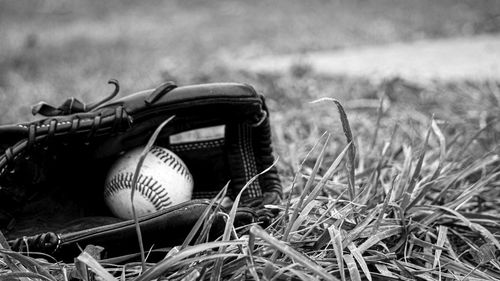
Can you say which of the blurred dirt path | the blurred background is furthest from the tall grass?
the blurred dirt path

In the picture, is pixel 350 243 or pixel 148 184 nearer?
pixel 350 243

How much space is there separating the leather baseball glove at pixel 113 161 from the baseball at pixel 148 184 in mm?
59

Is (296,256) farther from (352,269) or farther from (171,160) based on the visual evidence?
(171,160)

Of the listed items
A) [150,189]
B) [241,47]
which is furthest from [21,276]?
[241,47]

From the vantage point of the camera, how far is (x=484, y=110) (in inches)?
118

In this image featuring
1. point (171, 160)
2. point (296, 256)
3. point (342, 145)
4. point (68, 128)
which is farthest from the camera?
point (342, 145)

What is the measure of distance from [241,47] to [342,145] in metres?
6.17

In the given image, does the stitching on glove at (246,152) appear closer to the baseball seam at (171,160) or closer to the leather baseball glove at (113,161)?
the leather baseball glove at (113,161)

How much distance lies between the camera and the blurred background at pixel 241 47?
3400 millimetres

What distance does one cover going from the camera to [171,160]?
71.2 inches

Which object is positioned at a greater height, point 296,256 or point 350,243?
point 296,256

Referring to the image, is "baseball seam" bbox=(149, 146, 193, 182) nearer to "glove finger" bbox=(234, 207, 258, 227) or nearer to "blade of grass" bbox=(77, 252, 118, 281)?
"glove finger" bbox=(234, 207, 258, 227)

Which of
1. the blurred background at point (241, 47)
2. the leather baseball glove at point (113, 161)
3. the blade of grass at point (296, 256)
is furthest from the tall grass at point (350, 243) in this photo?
the blurred background at point (241, 47)

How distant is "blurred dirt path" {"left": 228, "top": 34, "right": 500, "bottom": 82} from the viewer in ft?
13.9
